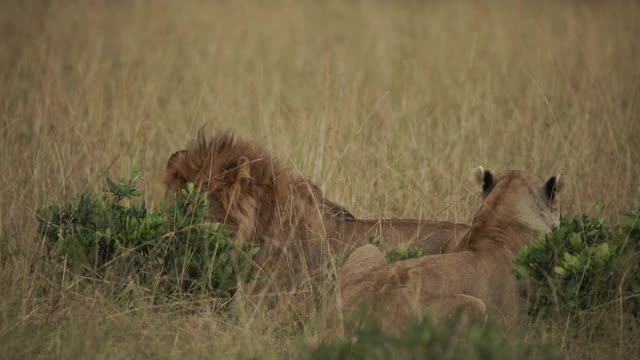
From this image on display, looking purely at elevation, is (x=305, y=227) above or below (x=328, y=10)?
below

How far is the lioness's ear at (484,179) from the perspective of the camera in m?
5.92

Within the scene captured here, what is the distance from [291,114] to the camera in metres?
10.7

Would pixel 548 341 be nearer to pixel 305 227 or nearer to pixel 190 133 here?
pixel 305 227

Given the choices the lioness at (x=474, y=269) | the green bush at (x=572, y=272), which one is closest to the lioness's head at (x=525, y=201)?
the lioness at (x=474, y=269)

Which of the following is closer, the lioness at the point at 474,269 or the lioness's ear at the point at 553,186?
the lioness at the point at 474,269

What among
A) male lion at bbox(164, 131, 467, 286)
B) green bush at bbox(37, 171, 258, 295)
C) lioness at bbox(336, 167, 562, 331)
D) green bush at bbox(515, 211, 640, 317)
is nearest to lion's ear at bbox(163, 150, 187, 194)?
male lion at bbox(164, 131, 467, 286)

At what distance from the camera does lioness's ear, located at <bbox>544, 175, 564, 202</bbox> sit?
5.71 metres

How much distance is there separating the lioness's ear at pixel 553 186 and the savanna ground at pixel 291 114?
0.90 metres

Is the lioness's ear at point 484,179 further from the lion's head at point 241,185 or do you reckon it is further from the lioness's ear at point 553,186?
the lion's head at point 241,185

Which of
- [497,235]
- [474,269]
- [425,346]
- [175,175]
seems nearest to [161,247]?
[175,175]

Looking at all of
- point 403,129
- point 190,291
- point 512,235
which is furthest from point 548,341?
point 403,129

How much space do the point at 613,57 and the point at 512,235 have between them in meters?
7.95

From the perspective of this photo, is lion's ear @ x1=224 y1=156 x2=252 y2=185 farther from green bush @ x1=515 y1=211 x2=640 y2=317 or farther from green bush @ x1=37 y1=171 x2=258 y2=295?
green bush @ x1=515 y1=211 x2=640 y2=317

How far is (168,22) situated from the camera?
48.9ft
